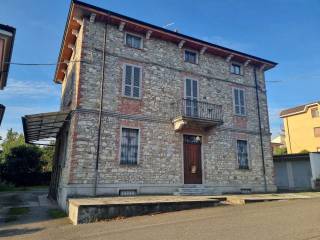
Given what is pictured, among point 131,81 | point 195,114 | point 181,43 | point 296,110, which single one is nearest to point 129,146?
point 131,81

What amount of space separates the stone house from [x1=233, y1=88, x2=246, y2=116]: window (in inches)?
2.6

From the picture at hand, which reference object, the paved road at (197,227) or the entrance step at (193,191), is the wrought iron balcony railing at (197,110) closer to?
the entrance step at (193,191)

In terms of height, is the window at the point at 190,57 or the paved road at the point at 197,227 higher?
the window at the point at 190,57

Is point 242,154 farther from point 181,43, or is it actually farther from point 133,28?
point 133,28

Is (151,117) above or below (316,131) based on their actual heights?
below

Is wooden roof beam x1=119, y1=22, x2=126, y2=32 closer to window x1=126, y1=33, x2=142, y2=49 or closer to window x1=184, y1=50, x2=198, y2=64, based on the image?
window x1=126, y1=33, x2=142, y2=49

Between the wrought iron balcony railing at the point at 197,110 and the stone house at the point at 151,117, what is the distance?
0.06 m

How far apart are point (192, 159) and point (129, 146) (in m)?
3.64

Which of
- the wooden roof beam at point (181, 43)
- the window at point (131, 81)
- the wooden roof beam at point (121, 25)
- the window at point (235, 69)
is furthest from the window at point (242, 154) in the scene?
the wooden roof beam at point (121, 25)

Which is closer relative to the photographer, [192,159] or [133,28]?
[133,28]

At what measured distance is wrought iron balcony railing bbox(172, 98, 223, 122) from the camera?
14.4 metres

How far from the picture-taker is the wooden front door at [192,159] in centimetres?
1412

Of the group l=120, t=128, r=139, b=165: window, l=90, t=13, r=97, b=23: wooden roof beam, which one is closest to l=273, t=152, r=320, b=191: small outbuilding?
l=120, t=128, r=139, b=165: window

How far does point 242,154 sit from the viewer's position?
53.2ft
